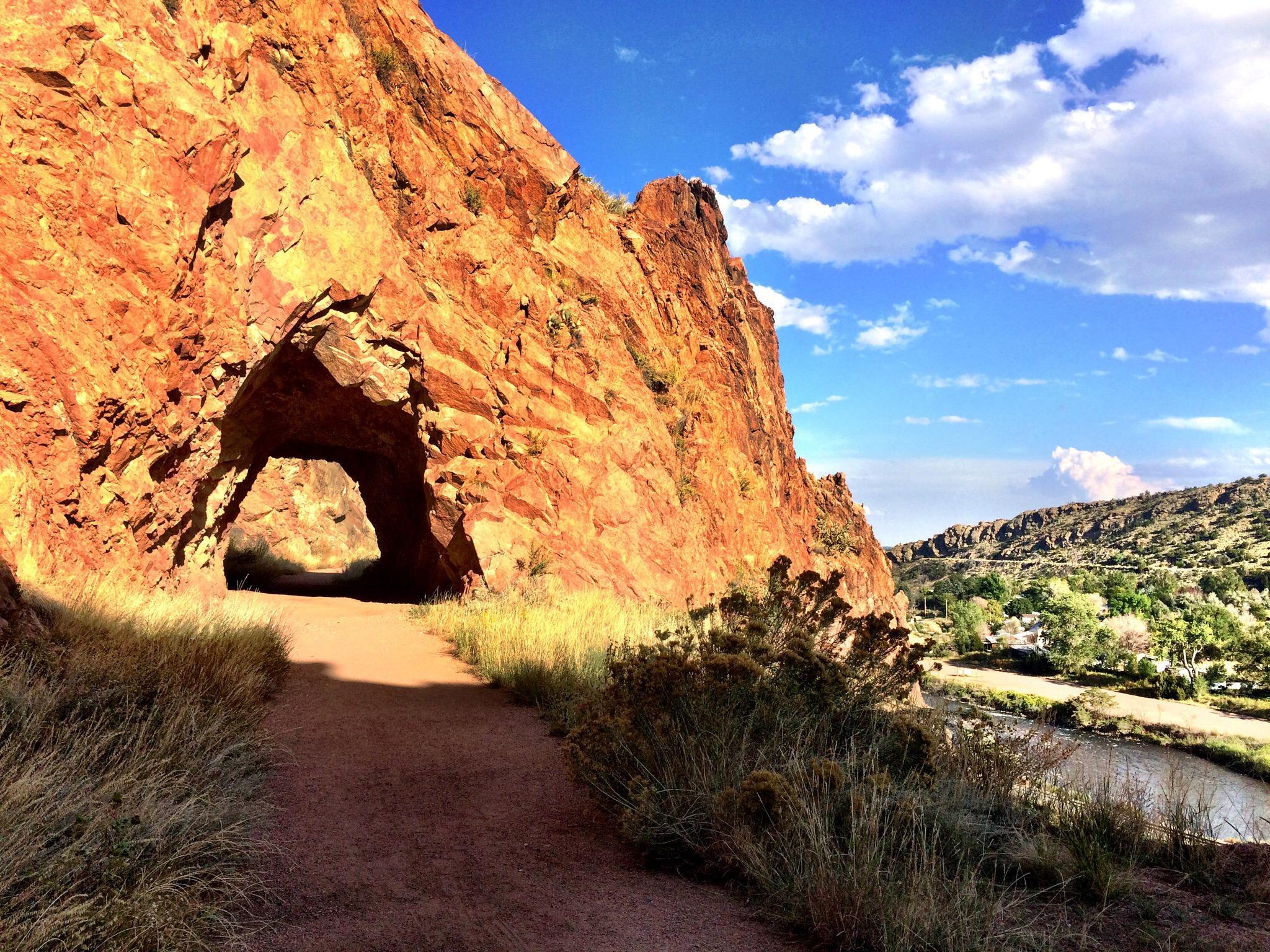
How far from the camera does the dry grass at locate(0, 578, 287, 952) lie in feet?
8.58

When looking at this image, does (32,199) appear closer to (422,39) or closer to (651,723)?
(651,723)

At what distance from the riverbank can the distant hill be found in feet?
159

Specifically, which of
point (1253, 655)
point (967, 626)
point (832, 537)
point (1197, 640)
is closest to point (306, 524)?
point (832, 537)

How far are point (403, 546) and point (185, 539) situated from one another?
7.76 meters

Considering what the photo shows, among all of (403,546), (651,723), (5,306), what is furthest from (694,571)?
(5,306)

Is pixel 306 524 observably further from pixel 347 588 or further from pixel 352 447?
pixel 352 447

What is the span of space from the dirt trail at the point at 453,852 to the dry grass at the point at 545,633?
565mm

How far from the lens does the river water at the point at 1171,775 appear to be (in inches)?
179

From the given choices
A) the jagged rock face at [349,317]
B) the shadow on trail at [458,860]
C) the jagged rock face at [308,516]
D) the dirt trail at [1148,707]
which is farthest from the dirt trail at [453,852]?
the dirt trail at [1148,707]

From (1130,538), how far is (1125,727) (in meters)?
88.7

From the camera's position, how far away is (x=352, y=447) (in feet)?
55.0

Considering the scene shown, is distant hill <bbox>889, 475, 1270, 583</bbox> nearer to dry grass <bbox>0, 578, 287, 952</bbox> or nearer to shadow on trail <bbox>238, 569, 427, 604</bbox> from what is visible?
shadow on trail <bbox>238, 569, 427, 604</bbox>

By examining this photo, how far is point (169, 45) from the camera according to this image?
966 cm

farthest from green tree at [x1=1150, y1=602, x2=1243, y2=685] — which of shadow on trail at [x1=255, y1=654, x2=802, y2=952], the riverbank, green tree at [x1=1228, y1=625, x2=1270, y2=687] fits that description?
shadow on trail at [x1=255, y1=654, x2=802, y2=952]
